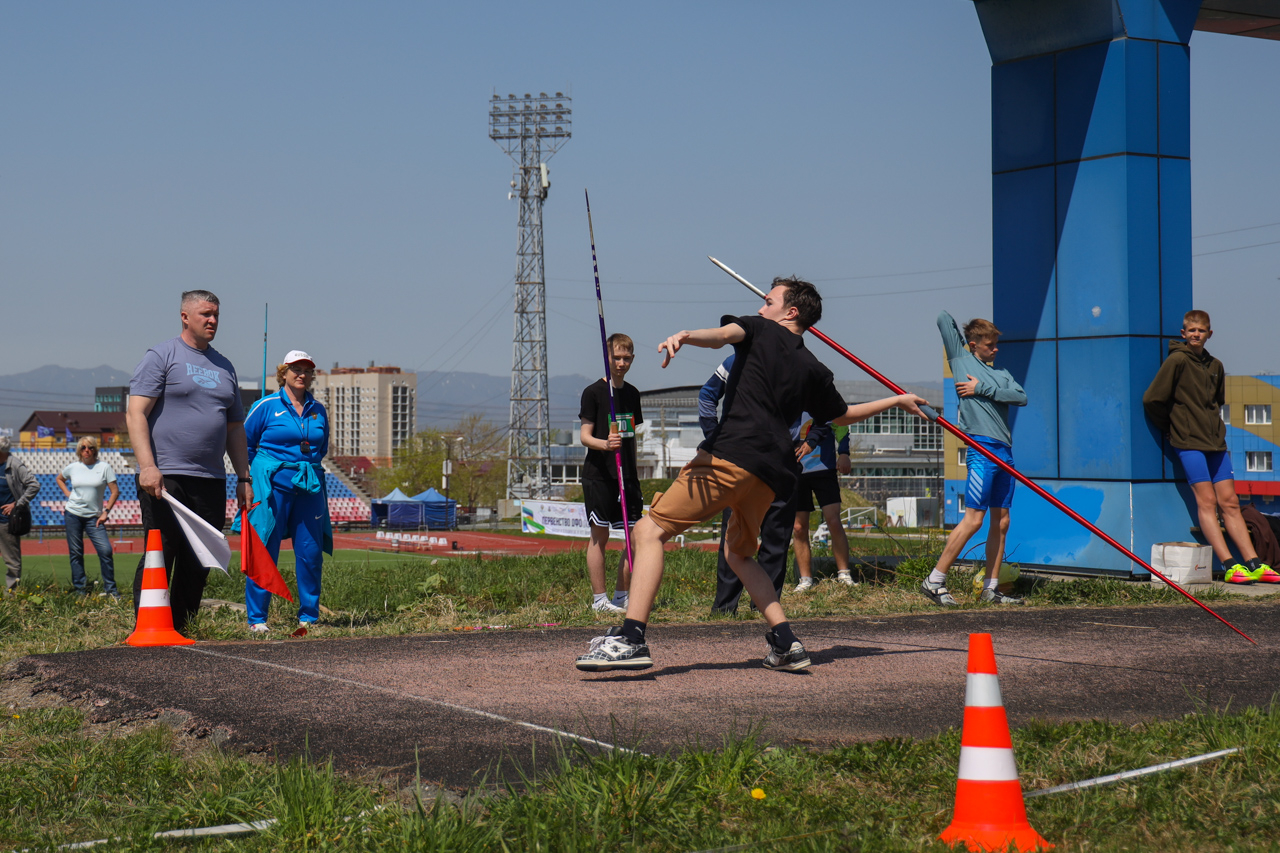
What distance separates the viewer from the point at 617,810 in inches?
112

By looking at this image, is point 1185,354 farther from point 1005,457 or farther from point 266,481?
point 266,481

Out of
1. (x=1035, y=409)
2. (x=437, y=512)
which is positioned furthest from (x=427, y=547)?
(x=1035, y=409)

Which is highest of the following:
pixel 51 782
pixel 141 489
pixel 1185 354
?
pixel 1185 354

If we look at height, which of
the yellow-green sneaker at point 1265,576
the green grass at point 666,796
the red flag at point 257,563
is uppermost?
the red flag at point 257,563

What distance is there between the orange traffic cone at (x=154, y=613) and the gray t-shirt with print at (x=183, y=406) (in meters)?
0.55

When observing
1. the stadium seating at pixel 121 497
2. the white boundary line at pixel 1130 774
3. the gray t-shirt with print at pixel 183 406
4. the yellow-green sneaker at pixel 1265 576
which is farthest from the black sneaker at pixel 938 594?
the stadium seating at pixel 121 497

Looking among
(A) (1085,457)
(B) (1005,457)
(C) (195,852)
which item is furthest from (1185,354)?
(C) (195,852)

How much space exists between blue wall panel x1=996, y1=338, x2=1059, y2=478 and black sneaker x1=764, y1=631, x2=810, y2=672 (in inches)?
191

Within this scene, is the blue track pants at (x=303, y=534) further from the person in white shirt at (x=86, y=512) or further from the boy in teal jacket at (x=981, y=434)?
the person in white shirt at (x=86, y=512)

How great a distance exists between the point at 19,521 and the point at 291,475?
569cm

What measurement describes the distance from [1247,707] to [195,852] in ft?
11.4

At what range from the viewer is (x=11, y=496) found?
11.2m

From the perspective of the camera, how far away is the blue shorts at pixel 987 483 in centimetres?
749

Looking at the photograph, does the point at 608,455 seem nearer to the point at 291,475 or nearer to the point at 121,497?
the point at 291,475
